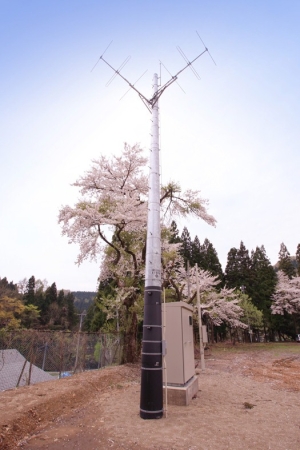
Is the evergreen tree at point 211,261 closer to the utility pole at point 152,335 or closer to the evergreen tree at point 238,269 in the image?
the evergreen tree at point 238,269

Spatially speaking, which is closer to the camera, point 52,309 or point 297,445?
point 297,445

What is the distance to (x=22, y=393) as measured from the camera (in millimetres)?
6895

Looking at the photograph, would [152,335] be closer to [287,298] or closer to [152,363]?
[152,363]

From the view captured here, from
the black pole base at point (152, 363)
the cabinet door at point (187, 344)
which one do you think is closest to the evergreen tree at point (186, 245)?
the cabinet door at point (187, 344)

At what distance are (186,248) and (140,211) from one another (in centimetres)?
2981

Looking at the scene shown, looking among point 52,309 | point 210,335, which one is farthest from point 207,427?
point 52,309

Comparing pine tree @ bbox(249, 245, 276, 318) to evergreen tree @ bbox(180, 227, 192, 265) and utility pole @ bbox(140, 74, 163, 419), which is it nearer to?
evergreen tree @ bbox(180, 227, 192, 265)

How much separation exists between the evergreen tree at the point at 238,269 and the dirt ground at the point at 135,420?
1384 inches

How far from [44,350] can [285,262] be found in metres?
42.6

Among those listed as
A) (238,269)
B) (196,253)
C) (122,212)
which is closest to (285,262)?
(238,269)

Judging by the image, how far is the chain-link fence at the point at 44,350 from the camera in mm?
9094

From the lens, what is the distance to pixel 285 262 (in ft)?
149

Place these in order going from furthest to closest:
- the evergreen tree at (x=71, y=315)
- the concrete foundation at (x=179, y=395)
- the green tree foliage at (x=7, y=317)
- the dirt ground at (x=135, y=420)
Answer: the evergreen tree at (x=71, y=315), the green tree foliage at (x=7, y=317), the concrete foundation at (x=179, y=395), the dirt ground at (x=135, y=420)

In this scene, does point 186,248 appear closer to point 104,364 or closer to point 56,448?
point 104,364
